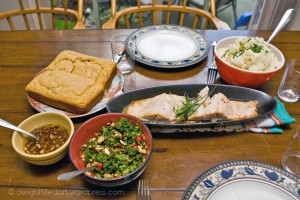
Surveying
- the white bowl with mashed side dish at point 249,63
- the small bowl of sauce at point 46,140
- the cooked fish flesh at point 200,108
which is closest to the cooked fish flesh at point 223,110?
the cooked fish flesh at point 200,108

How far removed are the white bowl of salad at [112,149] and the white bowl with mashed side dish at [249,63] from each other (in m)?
0.46

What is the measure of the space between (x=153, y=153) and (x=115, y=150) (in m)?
0.14

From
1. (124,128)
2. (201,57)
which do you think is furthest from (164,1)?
(124,128)

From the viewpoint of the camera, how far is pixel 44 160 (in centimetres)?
78

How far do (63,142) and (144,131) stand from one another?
26cm

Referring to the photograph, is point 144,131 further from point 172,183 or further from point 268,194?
point 268,194

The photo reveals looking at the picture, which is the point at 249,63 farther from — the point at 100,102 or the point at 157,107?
the point at 100,102

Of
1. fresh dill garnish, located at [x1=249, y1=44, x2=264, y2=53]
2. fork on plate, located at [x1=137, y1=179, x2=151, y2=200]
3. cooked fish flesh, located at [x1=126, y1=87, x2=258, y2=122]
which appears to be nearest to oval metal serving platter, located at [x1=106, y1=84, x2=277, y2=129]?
cooked fish flesh, located at [x1=126, y1=87, x2=258, y2=122]

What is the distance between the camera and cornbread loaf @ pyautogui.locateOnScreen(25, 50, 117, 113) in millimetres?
995

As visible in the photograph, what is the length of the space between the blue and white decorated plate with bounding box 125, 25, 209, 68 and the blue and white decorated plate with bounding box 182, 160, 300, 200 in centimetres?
57

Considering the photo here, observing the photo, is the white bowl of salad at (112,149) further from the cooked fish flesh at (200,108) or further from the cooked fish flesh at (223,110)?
the cooked fish flesh at (223,110)

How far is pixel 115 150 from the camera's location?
833mm

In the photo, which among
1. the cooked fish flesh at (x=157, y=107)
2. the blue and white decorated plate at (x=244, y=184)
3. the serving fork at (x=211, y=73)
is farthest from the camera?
the serving fork at (x=211, y=73)

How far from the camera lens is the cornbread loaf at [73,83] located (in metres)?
0.99
